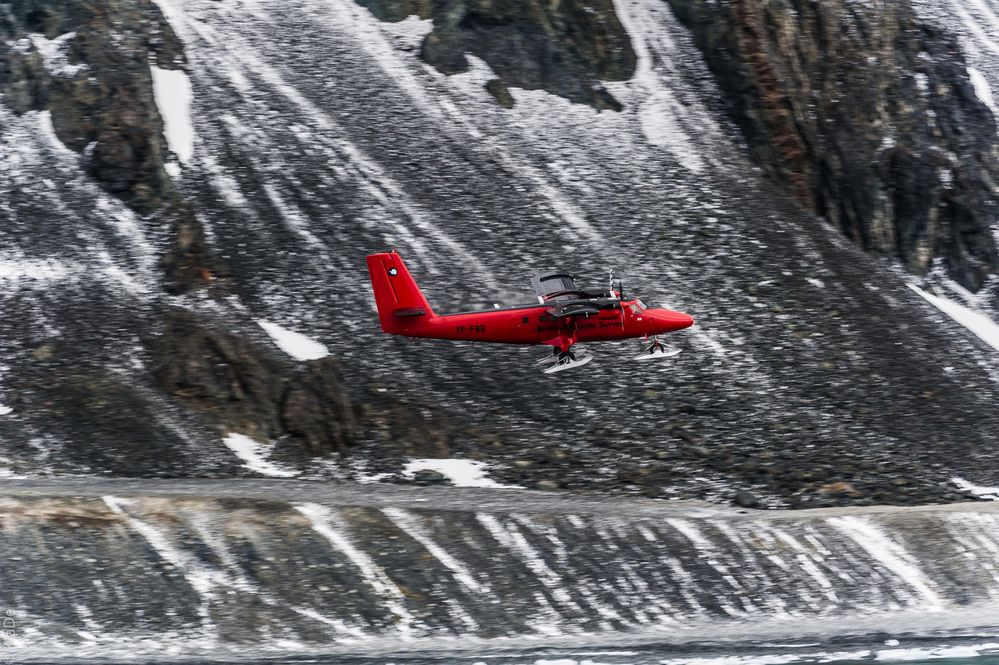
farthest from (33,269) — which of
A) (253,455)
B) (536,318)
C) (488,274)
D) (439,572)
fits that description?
(439,572)

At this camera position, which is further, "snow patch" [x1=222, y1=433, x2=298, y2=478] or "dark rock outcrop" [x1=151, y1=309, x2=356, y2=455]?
"dark rock outcrop" [x1=151, y1=309, x2=356, y2=455]

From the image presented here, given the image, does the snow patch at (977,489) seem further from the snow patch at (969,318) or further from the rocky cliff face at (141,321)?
the rocky cliff face at (141,321)

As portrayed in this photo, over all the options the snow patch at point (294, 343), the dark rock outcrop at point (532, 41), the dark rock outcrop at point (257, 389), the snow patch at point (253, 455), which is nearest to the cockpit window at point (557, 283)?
the dark rock outcrop at point (257, 389)

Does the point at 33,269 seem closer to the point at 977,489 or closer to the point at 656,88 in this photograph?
the point at 656,88

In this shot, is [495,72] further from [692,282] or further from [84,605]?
[84,605]

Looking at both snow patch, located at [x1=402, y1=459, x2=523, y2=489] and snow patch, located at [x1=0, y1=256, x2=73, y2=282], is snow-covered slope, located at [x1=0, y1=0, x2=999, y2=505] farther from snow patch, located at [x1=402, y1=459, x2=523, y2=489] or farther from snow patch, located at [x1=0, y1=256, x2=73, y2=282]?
snow patch, located at [x1=402, y1=459, x2=523, y2=489]

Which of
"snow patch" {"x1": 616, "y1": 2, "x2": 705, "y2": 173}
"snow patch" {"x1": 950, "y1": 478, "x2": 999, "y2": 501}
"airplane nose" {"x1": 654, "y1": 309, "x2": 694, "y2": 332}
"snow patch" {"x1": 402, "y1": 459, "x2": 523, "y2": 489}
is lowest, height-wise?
"snow patch" {"x1": 402, "y1": 459, "x2": 523, "y2": 489}

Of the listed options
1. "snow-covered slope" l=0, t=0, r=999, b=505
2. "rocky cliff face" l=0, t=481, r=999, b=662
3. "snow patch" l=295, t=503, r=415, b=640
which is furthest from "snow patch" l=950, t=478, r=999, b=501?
"snow patch" l=295, t=503, r=415, b=640
